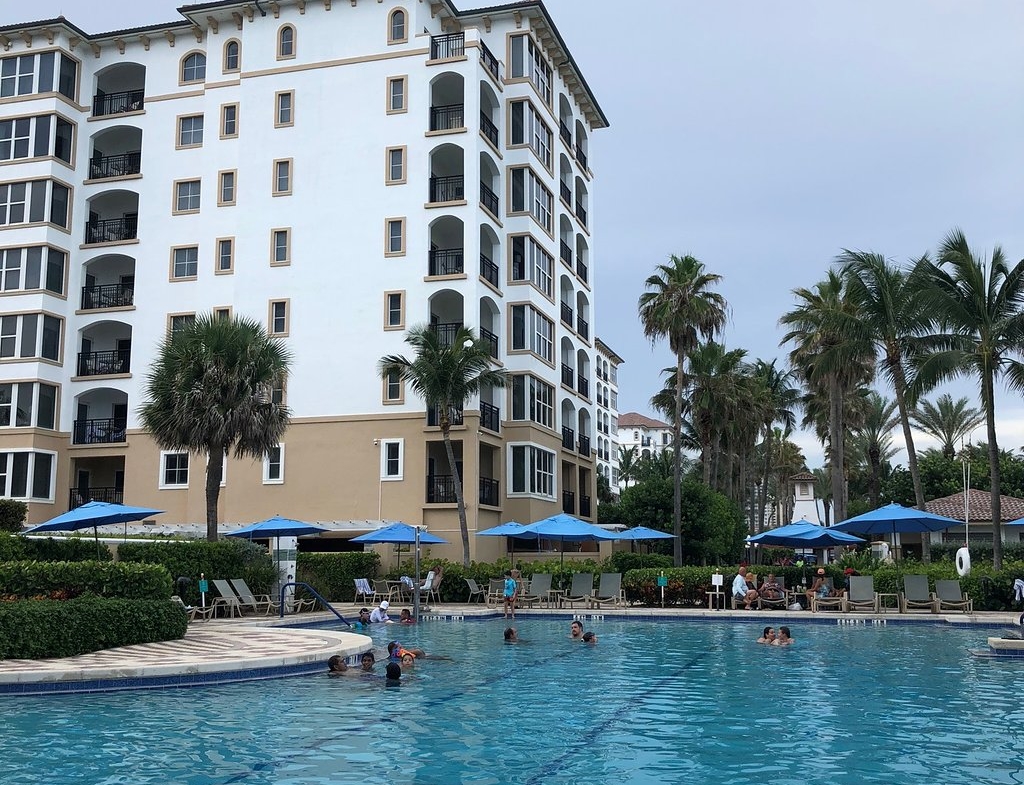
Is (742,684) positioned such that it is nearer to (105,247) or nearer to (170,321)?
(170,321)

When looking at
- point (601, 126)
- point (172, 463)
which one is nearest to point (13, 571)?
point (172, 463)

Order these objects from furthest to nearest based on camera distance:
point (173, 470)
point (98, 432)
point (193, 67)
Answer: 1. point (193, 67)
2. point (98, 432)
3. point (173, 470)

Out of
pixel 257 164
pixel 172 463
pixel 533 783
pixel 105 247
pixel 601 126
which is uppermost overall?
pixel 601 126

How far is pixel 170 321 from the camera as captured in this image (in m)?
45.3

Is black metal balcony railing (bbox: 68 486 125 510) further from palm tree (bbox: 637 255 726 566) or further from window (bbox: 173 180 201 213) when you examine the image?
palm tree (bbox: 637 255 726 566)

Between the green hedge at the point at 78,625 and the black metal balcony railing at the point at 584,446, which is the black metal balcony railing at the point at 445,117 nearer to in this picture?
the black metal balcony railing at the point at 584,446

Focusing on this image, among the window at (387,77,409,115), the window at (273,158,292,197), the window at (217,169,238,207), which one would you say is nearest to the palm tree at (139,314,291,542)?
the window at (273,158,292,197)

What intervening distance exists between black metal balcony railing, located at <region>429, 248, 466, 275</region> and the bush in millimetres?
16352

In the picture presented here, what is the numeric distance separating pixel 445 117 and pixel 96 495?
2176 centimetres

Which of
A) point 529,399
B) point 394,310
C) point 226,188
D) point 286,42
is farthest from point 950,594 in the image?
point 286,42

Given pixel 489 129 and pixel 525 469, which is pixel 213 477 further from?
pixel 489 129

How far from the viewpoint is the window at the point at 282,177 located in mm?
44500

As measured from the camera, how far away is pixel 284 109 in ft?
148

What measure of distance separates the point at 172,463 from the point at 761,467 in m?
52.5
